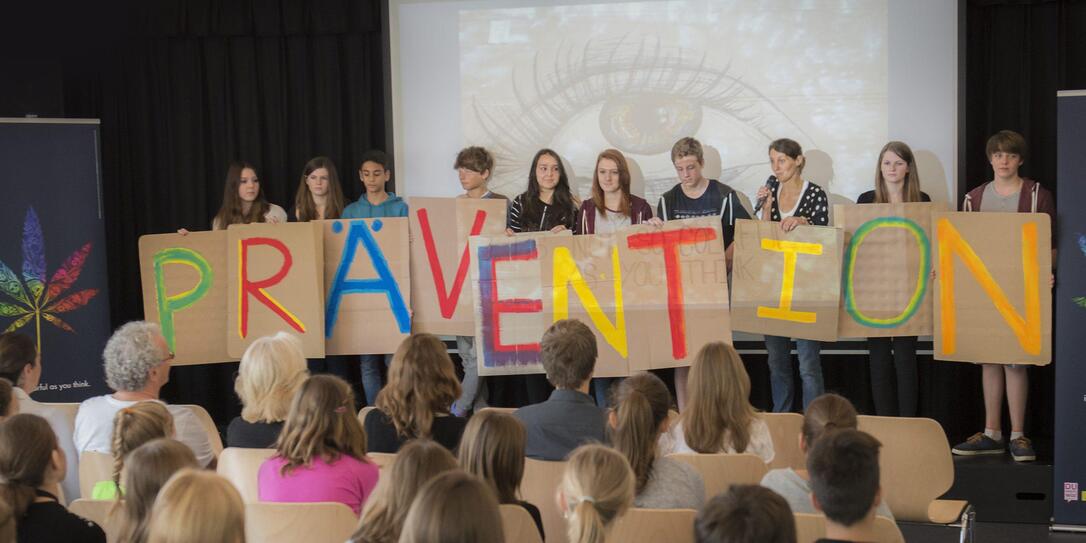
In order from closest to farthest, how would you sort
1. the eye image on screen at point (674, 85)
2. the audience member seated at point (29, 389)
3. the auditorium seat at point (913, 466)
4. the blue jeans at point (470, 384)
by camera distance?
1. the auditorium seat at point (913, 466)
2. the audience member seated at point (29, 389)
3. the blue jeans at point (470, 384)
4. the eye image on screen at point (674, 85)

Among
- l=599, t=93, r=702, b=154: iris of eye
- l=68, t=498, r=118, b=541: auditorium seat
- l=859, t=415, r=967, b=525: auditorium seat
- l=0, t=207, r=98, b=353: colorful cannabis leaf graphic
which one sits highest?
l=599, t=93, r=702, b=154: iris of eye

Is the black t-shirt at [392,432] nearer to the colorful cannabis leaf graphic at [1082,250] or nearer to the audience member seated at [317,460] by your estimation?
the audience member seated at [317,460]

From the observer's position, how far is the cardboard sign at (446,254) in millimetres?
5914

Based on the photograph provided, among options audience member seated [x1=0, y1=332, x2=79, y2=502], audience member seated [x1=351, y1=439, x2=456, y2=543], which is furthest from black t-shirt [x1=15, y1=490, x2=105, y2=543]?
audience member seated [x1=0, y1=332, x2=79, y2=502]

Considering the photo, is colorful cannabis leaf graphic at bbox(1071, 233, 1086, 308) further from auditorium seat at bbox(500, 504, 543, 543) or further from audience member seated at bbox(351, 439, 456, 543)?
audience member seated at bbox(351, 439, 456, 543)

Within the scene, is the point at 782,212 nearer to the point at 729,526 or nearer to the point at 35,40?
the point at 729,526

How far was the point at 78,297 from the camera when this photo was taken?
20.6 feet

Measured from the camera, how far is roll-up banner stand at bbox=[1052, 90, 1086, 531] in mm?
4832

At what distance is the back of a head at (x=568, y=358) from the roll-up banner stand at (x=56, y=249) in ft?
11.8

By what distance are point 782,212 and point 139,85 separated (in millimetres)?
4203

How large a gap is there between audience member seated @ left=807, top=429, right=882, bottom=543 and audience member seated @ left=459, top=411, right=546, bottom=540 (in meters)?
0.69

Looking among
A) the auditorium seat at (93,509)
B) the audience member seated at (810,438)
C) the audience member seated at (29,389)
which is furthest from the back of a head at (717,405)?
the audience member seated at (29,389)

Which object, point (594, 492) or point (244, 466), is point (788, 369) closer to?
point (244, 466)

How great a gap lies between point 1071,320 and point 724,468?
2471mm
